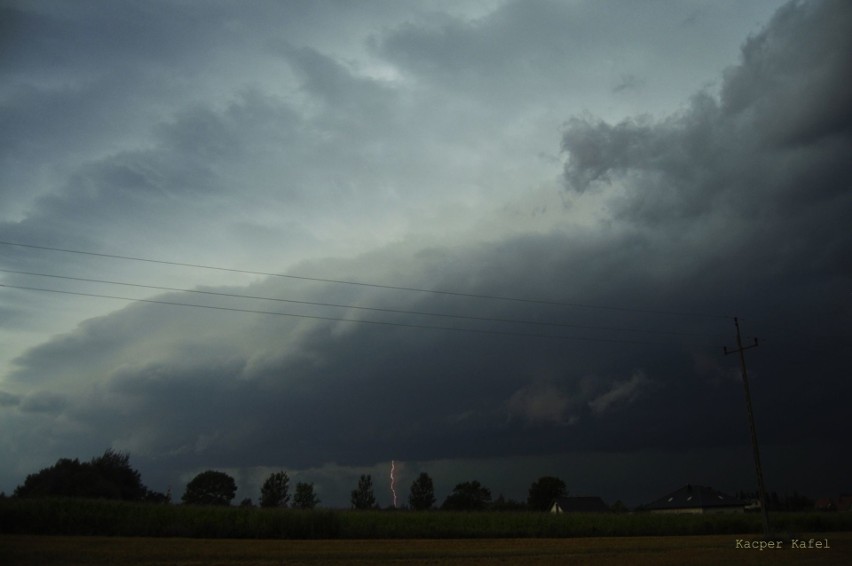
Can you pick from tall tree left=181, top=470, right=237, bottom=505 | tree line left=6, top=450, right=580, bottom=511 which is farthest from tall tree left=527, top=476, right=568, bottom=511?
tall tree left=181, top=470, right=237, bottom=505

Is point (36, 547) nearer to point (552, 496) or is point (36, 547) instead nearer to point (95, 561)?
point (95, 561)

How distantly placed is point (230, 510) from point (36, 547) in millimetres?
19303

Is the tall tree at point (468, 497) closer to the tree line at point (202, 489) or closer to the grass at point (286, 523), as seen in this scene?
the tree line at point (202, 489)

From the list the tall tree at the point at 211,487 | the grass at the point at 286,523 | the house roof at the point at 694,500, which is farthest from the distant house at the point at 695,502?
the tall tree at the point at 211,487

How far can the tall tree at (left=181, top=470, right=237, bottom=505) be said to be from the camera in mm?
125500

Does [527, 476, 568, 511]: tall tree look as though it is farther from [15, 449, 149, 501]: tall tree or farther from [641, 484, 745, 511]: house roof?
[15, 449, 149, 501]: tall tree

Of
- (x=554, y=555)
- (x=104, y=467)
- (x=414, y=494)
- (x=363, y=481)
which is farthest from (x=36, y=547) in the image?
(x=414, y=494)

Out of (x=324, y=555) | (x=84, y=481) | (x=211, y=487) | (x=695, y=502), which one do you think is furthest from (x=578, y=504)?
(x=324, y=555)

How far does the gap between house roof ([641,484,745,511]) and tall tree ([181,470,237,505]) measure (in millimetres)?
97569

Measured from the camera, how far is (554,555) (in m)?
36.2

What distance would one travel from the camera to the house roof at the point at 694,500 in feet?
440

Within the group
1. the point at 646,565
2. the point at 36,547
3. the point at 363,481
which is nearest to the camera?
the point at 646,565

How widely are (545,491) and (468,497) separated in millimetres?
29247

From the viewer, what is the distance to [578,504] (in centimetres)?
13412
